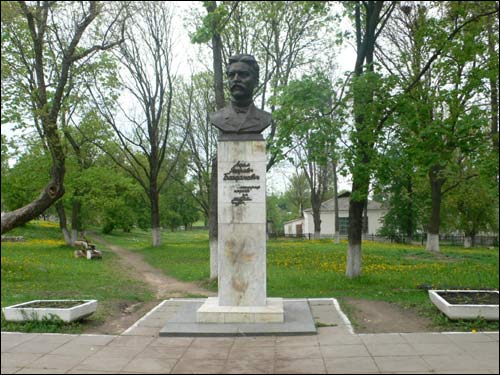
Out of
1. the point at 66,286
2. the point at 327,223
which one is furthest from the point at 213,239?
the point at 327,223

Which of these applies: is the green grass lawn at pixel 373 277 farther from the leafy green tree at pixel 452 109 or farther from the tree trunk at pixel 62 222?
the tree trunk at pixel 62 222

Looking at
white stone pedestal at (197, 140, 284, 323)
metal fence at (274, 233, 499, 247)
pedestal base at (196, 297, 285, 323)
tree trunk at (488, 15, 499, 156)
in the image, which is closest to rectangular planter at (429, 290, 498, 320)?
pedestal base at (196, 297, 285, 323)

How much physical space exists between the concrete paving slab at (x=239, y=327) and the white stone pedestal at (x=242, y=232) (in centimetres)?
40

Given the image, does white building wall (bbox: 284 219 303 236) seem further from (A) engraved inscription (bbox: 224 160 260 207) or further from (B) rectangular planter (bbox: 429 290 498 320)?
(B) rectangular planter (bbox: 429 290 498 320)

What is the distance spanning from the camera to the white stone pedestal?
8.48 m

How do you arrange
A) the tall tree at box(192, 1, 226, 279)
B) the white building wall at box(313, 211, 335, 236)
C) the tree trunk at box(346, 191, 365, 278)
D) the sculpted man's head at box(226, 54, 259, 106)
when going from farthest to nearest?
the white building wall at box(313, 211, 335, 236), the tree trunk at box(346, 191, 365, 278), the tall tree at box(192, 1, 226, 279), the sculpted man's head at box(226, 54, 259, 106)

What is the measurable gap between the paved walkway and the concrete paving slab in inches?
5.6

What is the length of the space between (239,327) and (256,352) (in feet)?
4.36

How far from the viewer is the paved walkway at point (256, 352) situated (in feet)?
18.5

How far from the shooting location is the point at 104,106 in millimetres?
24531

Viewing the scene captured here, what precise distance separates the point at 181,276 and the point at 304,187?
1568 inches

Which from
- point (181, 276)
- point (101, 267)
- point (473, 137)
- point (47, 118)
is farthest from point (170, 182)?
point (473, 137)

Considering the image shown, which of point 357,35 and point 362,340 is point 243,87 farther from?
point 357,35

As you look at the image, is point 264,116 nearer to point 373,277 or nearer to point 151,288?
point 373,277
